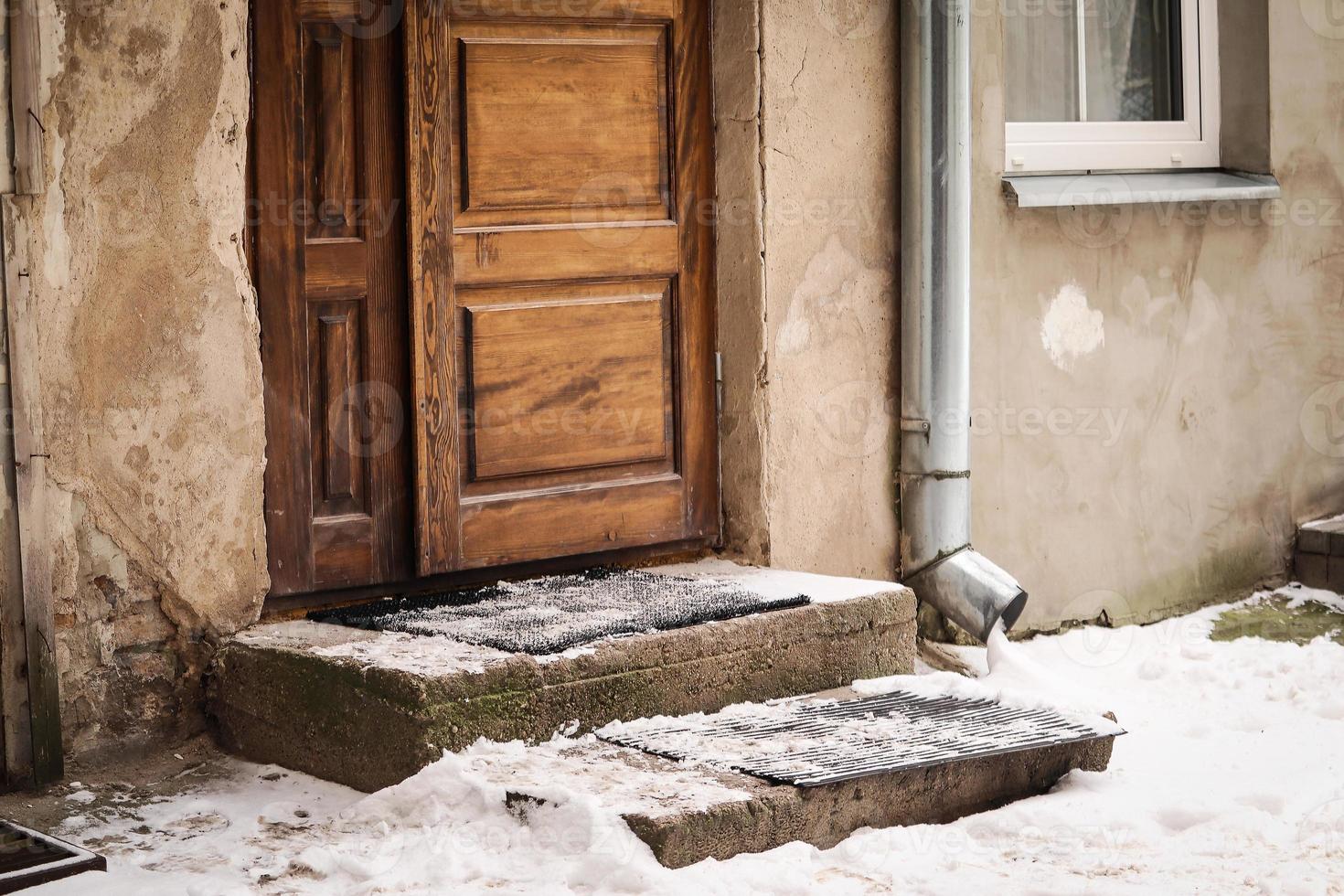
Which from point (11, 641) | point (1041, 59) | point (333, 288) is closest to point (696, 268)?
point (333, 288)

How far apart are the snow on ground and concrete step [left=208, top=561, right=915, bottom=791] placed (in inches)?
3.2

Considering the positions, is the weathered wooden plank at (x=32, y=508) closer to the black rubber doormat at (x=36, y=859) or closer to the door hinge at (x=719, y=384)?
the black rubber doormat at (x=36, y=859)

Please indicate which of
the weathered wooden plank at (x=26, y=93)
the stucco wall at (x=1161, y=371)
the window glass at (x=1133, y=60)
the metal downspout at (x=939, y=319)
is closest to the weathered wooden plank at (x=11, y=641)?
the weathered wooden plank at (x=26, y=93)

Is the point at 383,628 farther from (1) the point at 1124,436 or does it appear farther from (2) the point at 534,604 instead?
(1) the point at 1124,436

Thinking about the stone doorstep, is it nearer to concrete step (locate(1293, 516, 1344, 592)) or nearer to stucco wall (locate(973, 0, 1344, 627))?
stucco wall (locate(973, 0, 1344, 627))

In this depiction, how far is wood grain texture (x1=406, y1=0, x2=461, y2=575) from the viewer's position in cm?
450

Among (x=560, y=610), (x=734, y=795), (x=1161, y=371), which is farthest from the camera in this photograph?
(x=1161, y=371)

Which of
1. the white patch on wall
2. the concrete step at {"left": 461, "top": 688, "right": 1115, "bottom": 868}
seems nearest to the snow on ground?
the concrete step at {"left": 461, "top": 688, "right": 1115, "bottom": 868}

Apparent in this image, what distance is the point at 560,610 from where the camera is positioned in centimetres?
435

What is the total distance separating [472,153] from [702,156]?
768 mm

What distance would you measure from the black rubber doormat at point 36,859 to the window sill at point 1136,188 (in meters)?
3.46

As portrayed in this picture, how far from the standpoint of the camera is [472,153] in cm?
465

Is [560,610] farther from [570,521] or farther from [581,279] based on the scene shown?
[581,279]

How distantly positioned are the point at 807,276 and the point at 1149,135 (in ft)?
5.62
